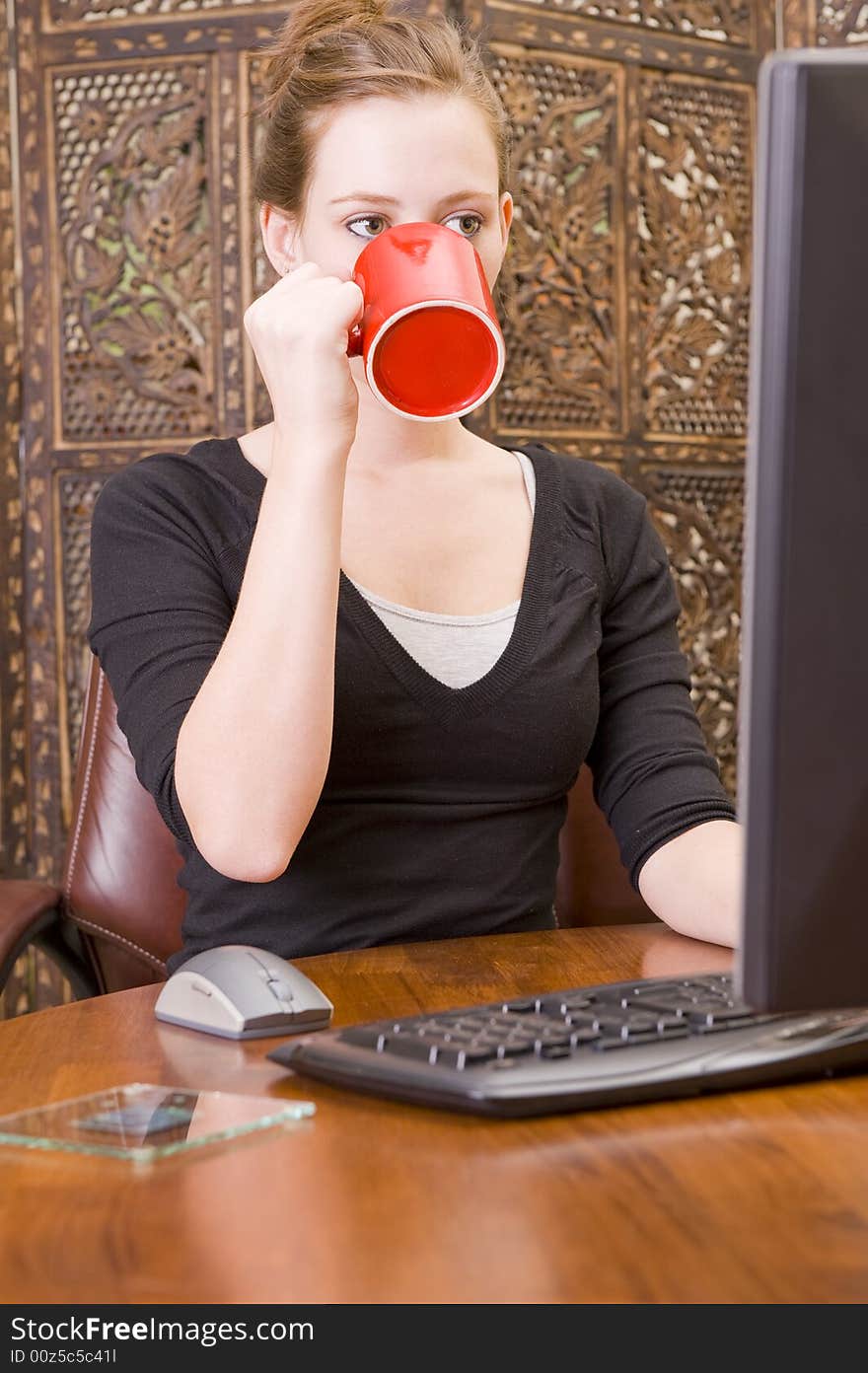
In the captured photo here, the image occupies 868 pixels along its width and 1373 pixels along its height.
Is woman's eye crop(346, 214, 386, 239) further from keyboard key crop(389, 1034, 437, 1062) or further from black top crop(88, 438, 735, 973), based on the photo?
keyboard key crop(389, 1034, 437, 1062)

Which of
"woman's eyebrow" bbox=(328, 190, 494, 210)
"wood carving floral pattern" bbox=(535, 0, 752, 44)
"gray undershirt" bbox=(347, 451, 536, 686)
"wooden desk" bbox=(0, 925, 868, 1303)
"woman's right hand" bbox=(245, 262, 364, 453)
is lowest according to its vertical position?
"wooden desk" bbox=(0, 925, 868, 1303)

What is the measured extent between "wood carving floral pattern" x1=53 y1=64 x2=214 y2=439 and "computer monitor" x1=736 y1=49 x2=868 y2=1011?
6.57 ft

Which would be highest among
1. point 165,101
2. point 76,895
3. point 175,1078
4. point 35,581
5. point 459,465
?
point 165,101

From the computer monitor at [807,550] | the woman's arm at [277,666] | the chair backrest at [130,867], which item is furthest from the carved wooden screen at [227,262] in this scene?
the computer monitor at [807,550]

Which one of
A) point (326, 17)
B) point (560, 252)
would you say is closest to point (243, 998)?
point (326, 17)

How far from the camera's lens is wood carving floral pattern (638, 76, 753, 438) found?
2.56 meters

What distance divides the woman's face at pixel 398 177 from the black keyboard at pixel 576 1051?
0.74 metres

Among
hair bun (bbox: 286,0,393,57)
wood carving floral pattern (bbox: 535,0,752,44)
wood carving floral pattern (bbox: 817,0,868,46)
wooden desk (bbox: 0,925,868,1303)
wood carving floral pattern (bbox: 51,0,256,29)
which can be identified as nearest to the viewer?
wooden desk (bbox: 0,925,868,1303)

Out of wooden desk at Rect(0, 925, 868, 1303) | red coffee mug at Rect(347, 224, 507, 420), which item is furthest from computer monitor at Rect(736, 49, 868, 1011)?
red coffee mug at Rect(347, 224, 507, 420)

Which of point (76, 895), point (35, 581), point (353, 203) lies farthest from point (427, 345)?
point (35, 581)

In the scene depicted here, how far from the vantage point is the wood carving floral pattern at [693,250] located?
256 centimetres

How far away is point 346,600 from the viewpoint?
1.30 meters
